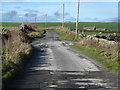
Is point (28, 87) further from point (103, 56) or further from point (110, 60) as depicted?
point (103, 56)

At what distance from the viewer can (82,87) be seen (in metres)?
9.88

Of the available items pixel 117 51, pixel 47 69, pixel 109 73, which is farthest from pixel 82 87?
pixel 117 51

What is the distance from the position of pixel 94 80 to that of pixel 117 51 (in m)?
6.86

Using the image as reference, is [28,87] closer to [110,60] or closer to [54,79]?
[54,79]

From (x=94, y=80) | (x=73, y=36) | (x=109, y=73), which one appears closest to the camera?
(x=94, y=80)

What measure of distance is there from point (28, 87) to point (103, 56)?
34.0 ft

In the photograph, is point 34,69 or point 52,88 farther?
point 34,69

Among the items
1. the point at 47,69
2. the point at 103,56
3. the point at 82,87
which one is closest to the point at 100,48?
the point at 103,56

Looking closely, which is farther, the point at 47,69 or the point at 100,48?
the point at 100,48

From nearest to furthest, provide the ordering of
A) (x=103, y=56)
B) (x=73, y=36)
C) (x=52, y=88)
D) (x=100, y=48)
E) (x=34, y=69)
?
(x=52, y=88) < (x=34, y=69) < (x=103, y=56) < (x=100, y=48) < (x=73, y=36)

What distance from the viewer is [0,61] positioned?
45.9ft

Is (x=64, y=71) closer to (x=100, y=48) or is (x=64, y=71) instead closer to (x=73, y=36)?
(x=100, y=48)

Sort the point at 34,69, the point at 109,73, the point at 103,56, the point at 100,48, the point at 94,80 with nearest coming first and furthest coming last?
1. the point at 94,80
2. the point at 109,73
3. the point at 34,69
4. the point at 103,56
5. the point at 100,48

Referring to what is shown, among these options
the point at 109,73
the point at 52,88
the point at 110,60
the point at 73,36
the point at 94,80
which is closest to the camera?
the point at 52,88
